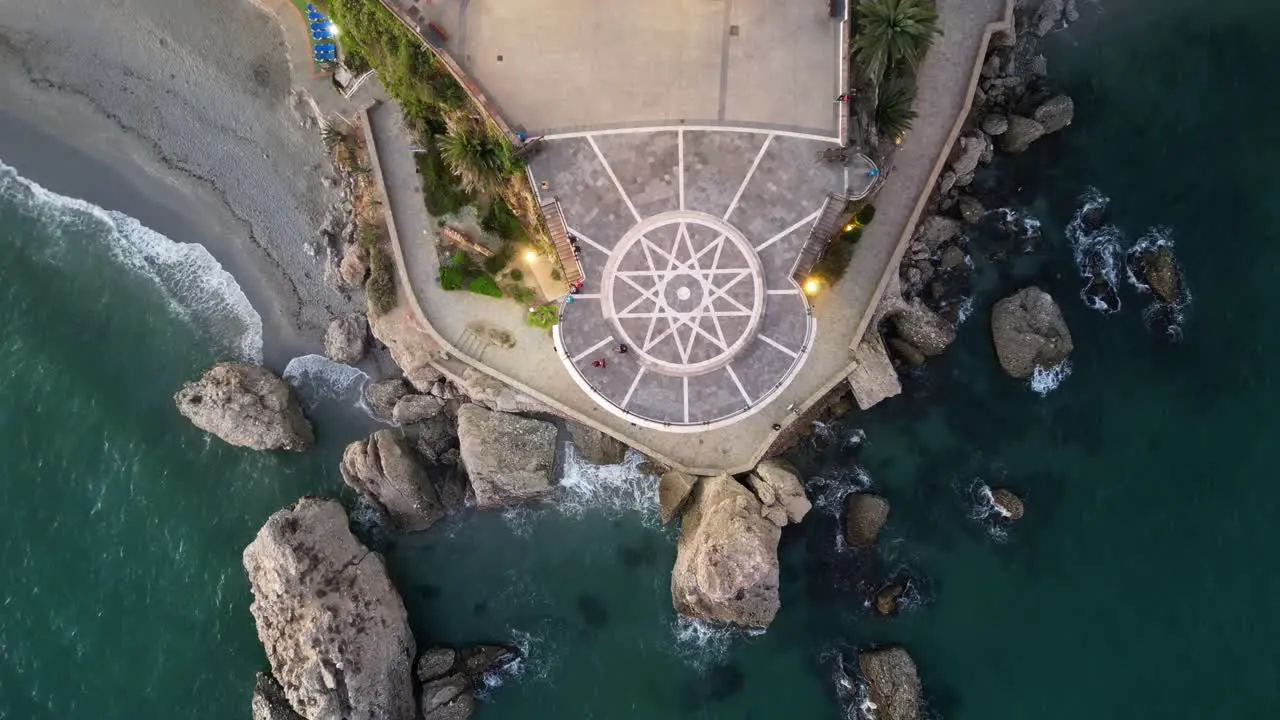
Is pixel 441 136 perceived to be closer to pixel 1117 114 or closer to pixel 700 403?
pixel 700 403

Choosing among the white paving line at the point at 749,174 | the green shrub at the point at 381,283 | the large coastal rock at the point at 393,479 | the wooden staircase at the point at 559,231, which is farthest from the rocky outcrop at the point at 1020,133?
the large coastal rock at the point at 393,479

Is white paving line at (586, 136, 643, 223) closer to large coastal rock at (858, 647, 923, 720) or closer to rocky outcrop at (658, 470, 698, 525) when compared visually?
rocky outcrop at (658, 470, 698, 525)

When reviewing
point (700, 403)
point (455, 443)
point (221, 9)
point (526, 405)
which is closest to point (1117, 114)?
point (700, 403)

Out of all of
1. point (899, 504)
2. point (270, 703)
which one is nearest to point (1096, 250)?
point (899, 504)

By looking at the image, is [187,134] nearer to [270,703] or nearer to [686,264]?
[686,264]

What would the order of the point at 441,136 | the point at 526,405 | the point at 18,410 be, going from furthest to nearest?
1. the point at 18,410
2. the point at 526,405
3. the point at 441,136

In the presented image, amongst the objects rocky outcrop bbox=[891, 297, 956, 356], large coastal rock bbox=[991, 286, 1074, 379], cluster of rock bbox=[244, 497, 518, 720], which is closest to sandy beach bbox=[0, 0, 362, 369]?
cluster of rock bbox=[244, 497, 518, 720]
